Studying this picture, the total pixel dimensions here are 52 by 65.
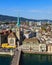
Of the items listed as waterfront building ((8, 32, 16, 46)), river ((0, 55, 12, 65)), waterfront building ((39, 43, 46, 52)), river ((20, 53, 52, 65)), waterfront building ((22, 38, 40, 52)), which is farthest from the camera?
waterfront building ((8, 32, 16, 46))

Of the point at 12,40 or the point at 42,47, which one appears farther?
the point at 12,40

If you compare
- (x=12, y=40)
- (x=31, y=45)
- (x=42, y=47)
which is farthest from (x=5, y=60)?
(x=12, y=40)

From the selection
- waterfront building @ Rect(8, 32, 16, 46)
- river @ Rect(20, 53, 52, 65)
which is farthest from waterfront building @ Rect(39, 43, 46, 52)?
waterfront building @ Rect(8, 32, 16, 46)

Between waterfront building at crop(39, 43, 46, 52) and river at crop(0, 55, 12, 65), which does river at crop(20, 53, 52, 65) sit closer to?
river at crop(0, 55, 12, 65)

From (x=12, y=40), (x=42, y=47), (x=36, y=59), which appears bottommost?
(x=36, y=59)

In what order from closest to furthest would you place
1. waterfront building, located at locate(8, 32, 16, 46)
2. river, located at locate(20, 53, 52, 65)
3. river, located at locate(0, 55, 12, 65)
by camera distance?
1. river, located at locate(0, 55, 12, 65)
2. river, located at locate(20, 53, 52, 65)
3. waterfront building, located at locate(8, 32, 16, 46)

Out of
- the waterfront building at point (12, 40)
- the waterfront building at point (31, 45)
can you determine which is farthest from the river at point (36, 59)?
the waterfront building at point (12, 40)

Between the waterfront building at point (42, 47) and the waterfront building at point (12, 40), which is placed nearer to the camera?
the waterfront building at point (42, 47)

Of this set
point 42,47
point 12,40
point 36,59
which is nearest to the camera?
point 36,59

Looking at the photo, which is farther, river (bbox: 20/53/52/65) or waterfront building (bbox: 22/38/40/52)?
waterfront building (bbox: 22/38/40/52)

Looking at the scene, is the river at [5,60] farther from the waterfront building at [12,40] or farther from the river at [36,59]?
the waterfront building at [12,40]

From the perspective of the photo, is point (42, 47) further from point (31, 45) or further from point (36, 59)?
point (36, 59)
